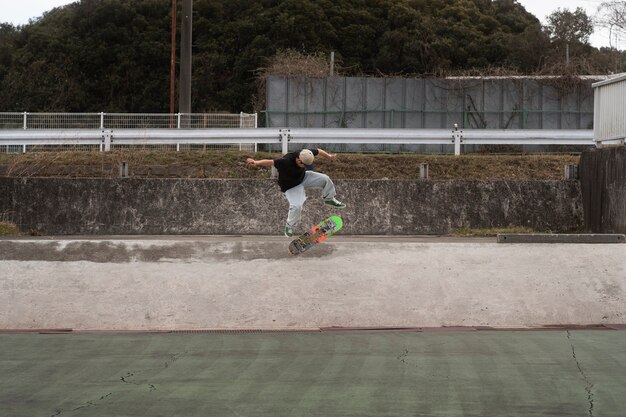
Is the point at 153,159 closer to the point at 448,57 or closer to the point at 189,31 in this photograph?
the point at 189,31

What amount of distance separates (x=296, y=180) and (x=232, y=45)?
1739 inches

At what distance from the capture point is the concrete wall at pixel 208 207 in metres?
15.1

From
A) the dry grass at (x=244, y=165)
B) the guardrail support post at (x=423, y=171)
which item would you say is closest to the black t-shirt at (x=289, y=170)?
the guardrail support post at (x=423, y=171)

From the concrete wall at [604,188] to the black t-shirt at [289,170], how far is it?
5908 millimetres

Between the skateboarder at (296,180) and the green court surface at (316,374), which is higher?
the skateboarder at (296,180)

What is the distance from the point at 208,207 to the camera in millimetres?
15195

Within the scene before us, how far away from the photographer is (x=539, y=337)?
865 cm

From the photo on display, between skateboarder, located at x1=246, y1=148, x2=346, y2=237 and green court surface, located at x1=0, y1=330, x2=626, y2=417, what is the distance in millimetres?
2733

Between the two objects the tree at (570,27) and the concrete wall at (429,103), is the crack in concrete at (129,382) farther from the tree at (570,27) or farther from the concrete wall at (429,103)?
the tree at (570,27)

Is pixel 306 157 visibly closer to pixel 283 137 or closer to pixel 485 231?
pixel 485 231

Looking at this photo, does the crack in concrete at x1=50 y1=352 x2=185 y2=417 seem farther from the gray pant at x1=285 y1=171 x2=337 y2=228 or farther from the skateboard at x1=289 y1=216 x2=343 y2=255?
the gray pant at x1=285 y1=171 x2=337 y2=228

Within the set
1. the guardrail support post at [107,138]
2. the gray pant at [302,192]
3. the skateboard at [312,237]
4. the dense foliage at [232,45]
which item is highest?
the dense foliage at [232,45]

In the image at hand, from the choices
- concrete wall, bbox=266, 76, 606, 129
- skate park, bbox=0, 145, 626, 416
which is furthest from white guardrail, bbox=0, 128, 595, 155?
concrete wall, bbox=266, 76, 606, 129

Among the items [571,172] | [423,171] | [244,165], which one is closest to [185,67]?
[244,165]
